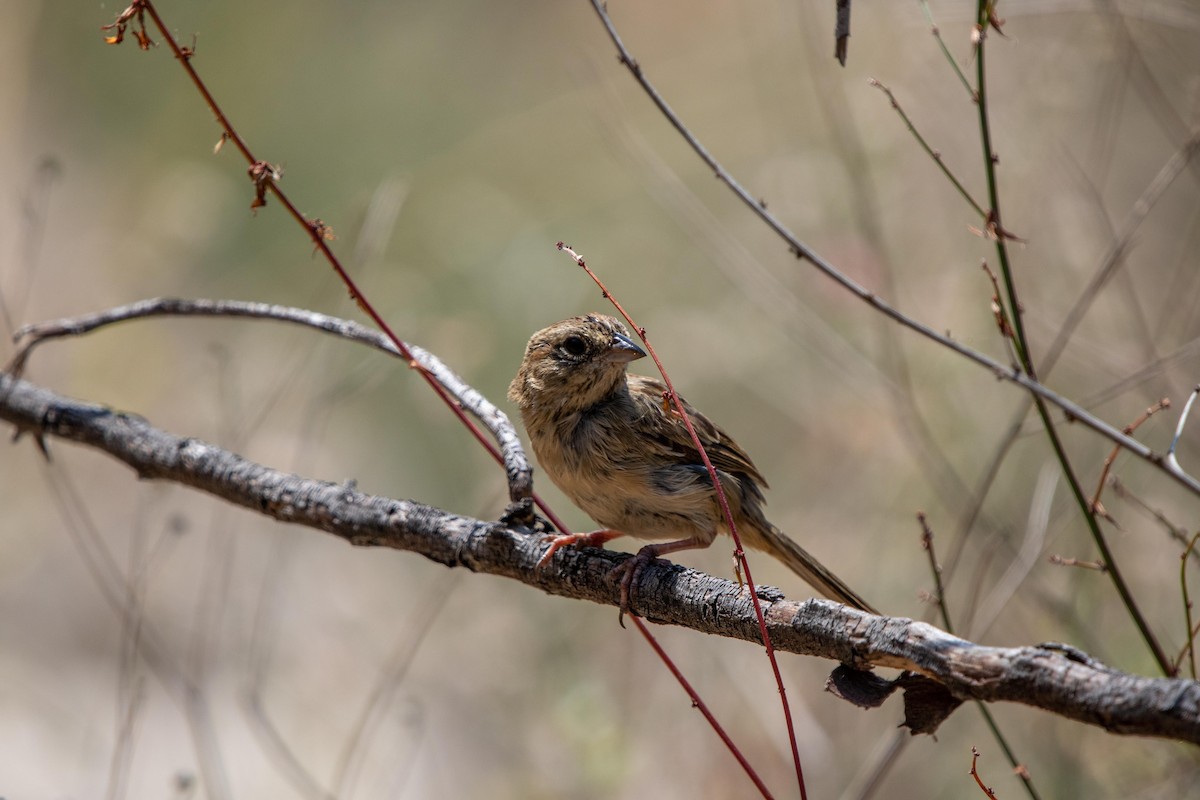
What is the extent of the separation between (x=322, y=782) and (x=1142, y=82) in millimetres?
6491

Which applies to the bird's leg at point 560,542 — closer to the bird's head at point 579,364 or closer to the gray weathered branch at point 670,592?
the gray weathered branch at point 670,592

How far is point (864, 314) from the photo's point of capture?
716 centimetres

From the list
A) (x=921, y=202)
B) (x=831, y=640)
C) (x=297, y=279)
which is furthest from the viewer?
(x=297, y=279)

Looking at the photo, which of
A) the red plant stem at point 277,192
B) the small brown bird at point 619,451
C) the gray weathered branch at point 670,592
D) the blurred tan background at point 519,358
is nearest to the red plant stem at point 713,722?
the gray weathered branch at point 670,592

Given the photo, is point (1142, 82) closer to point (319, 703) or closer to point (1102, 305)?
point (1102, 305)

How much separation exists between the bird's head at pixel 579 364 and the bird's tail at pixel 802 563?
0.87 meters

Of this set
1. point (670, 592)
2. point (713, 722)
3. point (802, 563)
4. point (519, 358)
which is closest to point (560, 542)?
point (670, 592)

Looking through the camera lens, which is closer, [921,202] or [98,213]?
[921,202]

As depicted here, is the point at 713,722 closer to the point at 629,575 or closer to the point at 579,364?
the point at 629,575

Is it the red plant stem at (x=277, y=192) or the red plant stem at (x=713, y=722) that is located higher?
the red plant stem at (x=277, y=192)

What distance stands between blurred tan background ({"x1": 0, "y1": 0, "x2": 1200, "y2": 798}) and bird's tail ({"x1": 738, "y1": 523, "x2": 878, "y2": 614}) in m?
0.54

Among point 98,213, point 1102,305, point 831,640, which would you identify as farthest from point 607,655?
point 98,213

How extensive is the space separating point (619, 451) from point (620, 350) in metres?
0.40

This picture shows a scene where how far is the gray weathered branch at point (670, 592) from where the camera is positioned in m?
1.83
